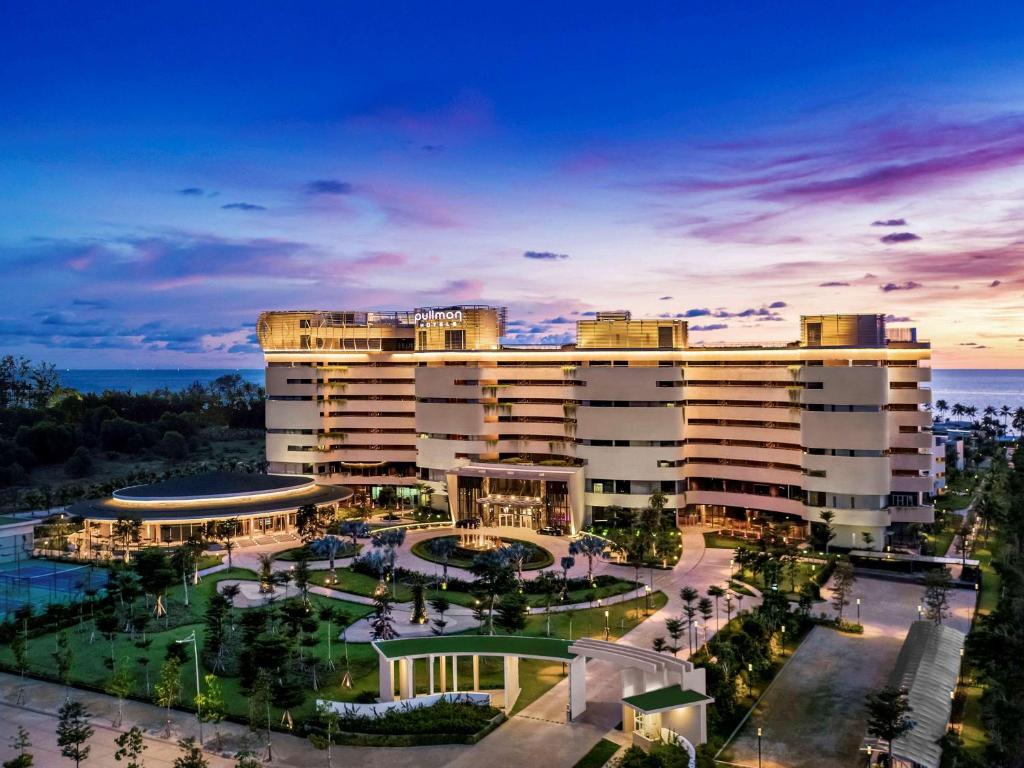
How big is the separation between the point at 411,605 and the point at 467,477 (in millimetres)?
31703

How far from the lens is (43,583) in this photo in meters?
66.1

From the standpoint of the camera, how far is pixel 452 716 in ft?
126

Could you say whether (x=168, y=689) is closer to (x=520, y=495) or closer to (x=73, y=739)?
(x=73, y=739)

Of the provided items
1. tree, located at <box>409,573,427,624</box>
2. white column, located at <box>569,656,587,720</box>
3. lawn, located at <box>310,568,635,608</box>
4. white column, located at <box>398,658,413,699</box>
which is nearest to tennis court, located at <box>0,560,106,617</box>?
lawn, located at <box>310,568,635,608</box>

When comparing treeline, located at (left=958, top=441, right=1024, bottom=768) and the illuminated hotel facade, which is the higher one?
the illuminated hotel facade

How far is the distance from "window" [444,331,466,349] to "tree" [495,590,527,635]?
51621 millimetres

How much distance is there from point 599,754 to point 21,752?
998 inches

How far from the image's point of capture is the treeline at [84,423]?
129 m

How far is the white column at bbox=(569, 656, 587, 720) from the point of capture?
1559 inches

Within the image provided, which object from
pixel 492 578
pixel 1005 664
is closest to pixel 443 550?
pixel 492 578

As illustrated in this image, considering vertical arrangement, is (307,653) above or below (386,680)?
below

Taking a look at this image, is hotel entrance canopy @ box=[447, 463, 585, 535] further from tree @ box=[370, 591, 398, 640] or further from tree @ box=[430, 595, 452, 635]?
tree @ box=[370, 591, 398, 640]

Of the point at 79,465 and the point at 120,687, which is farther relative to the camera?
the point at 79,465

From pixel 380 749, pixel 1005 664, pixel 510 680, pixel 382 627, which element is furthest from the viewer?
pixel 382 627
